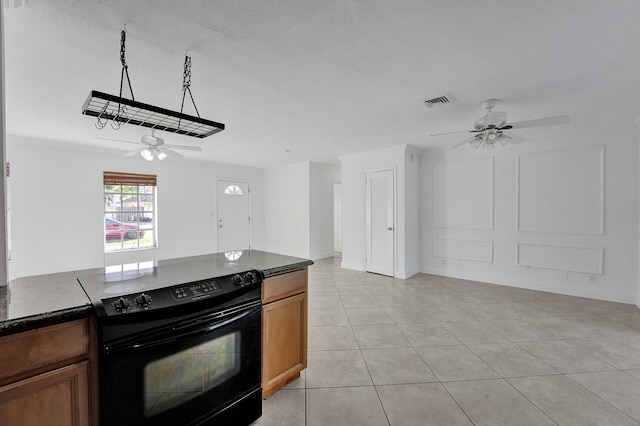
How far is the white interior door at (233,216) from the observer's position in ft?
22.6

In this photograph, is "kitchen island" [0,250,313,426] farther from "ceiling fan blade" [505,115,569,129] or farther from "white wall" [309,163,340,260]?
"white wall" [309,163,340,260]

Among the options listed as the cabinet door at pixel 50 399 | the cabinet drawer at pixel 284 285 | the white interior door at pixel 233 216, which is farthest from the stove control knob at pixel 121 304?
the white interior door at pixel 233 216

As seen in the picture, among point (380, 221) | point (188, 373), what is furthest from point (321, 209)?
point (188, 373)

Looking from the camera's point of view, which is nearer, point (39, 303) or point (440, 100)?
point (39, 303)

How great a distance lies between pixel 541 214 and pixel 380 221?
248 cm

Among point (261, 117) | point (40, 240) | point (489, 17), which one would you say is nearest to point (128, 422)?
point (489, 17)

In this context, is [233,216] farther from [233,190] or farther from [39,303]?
[39,303]

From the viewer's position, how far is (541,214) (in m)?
4.38

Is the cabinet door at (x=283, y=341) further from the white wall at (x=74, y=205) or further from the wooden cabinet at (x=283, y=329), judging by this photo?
the white wall at (x=74, y=205)

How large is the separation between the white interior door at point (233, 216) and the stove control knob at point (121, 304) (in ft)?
19.0

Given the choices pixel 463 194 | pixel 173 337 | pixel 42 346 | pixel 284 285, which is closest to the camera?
pixel 42 346

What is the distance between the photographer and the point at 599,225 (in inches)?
157

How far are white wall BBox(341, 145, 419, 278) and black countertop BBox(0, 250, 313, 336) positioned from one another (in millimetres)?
3333

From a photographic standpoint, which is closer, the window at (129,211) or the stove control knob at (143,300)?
the stove control knob at (143,300)
